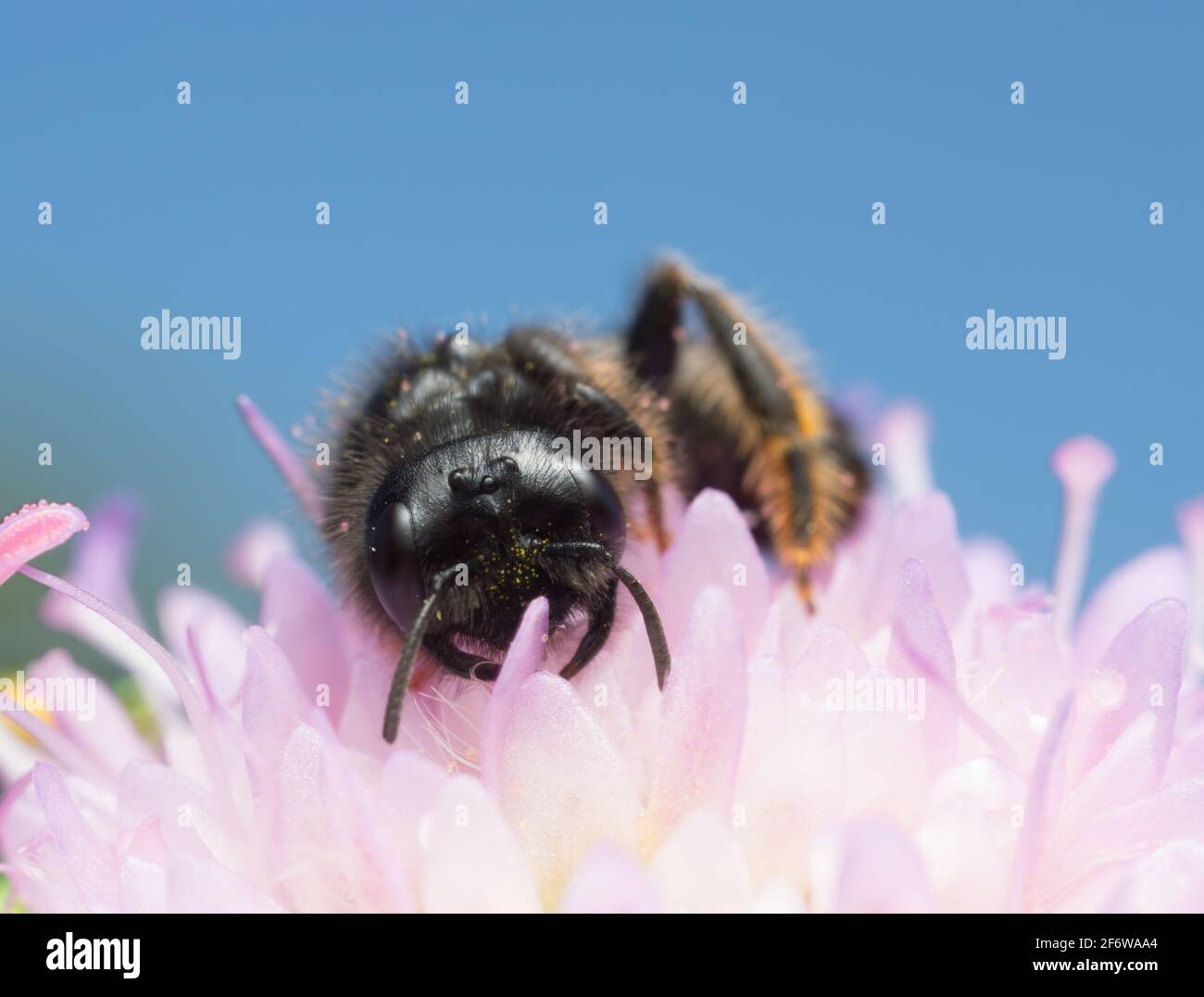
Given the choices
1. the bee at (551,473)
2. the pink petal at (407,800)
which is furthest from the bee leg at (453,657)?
the pink petal at (407,800)

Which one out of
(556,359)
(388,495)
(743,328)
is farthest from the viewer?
(743,328)

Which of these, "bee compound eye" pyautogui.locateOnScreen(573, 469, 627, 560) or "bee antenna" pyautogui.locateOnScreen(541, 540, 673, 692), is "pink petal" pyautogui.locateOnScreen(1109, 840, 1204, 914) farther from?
"bee compound eye" pyautogui.locateOnScreen(573, 469, 627, 560)

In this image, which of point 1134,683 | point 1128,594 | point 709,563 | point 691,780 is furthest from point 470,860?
point 1128,594

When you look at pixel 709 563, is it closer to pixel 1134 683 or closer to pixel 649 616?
pixel 649 616

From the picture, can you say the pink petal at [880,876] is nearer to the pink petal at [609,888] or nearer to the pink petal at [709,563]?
the pink petal at [609,888]
